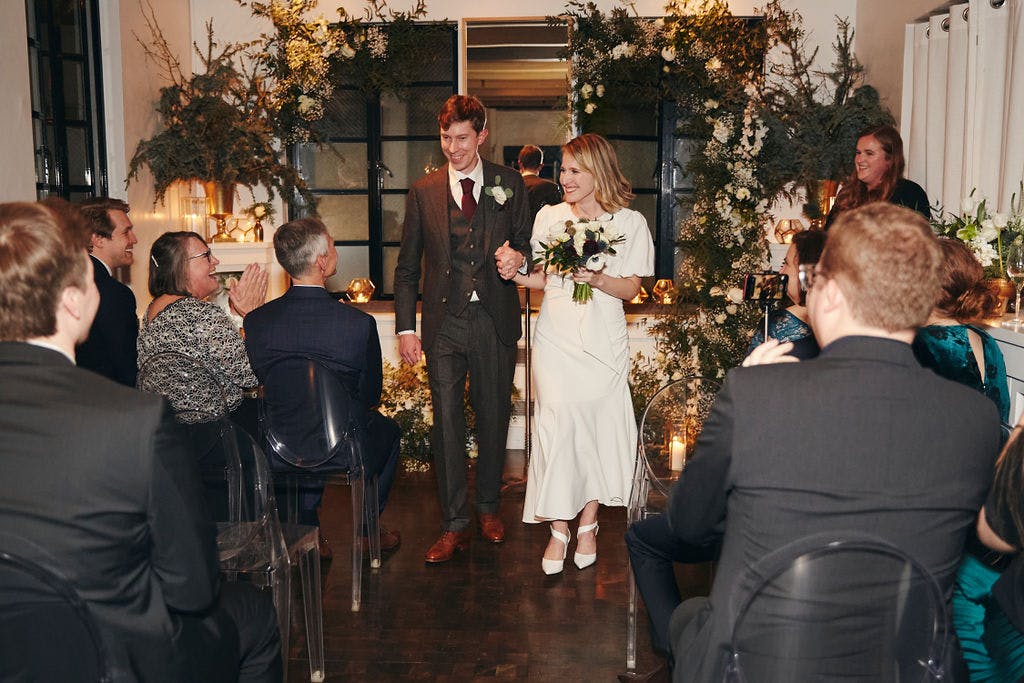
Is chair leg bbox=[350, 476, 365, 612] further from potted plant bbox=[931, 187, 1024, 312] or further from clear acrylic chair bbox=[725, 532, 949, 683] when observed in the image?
potted plant bbox=[931, 187, 1024, 312]

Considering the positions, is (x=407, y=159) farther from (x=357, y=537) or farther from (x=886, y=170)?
(x=357, y=537)

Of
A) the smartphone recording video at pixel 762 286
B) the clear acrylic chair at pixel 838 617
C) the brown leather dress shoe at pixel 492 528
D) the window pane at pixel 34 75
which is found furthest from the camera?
the window pane at pixel 34 75

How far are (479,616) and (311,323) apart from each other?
125cm

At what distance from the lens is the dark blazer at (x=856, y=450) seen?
61.9 inches

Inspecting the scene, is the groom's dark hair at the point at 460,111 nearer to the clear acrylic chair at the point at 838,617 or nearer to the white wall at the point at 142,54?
the white wall at the point at 142,54

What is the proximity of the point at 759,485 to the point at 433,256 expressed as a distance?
281cm

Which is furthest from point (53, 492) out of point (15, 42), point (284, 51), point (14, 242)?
point (284, 51)

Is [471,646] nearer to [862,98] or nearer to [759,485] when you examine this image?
[759,485]

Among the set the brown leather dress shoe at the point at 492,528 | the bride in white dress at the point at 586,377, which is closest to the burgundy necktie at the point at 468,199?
the bride in white dress at the point at 586,377

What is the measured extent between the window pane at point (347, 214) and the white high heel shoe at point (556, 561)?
148 inches

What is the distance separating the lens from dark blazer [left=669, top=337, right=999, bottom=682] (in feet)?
5.16

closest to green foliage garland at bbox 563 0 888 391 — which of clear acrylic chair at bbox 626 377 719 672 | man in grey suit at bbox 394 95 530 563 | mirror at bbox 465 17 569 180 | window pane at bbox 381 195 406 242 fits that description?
mirror at bbox 465 17 569 180

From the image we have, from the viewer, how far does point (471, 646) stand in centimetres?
331

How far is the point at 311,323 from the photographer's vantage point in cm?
349
